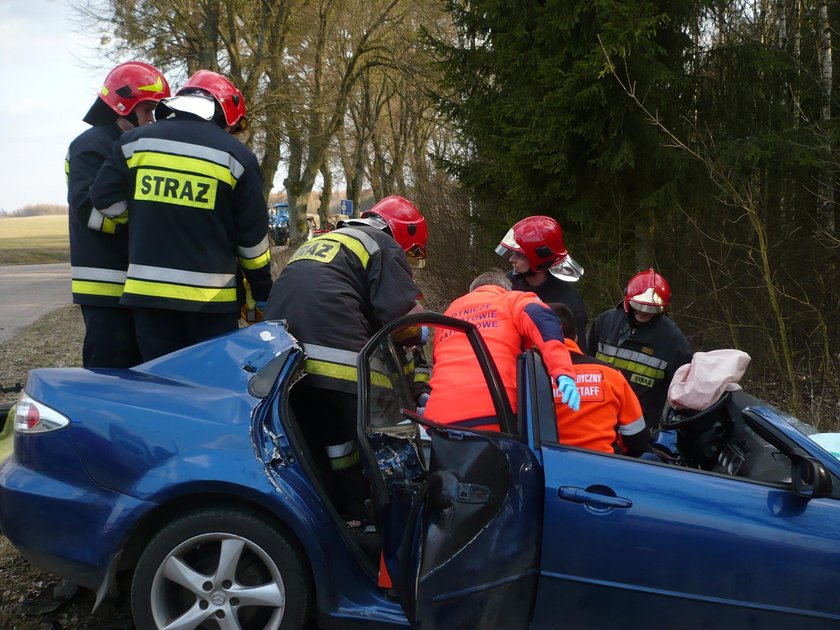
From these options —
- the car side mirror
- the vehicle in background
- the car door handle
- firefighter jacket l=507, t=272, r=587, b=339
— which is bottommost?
the car door handle

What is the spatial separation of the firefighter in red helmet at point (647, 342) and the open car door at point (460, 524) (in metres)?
2.35

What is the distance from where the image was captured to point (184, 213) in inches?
130

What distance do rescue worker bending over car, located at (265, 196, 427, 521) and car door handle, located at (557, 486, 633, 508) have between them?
1.05 meters

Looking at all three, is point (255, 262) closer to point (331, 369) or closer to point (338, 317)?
point (338, 317)

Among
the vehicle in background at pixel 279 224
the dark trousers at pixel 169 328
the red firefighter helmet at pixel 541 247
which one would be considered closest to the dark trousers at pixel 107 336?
the dark trousers at pixel 169 328

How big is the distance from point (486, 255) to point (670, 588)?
8.39 meters

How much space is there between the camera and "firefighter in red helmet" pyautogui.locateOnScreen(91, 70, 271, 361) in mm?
3297

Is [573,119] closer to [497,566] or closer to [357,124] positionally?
[497,566]

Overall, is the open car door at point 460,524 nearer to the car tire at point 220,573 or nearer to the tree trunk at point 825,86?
the car tire at point 220,573

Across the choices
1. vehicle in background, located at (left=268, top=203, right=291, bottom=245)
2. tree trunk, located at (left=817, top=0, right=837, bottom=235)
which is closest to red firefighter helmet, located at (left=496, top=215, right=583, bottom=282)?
tree trunk, located at (left=817, top=0, right=837, bottom=235)

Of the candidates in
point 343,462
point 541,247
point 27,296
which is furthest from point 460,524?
point 27,296

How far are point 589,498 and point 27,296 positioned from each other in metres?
14.9

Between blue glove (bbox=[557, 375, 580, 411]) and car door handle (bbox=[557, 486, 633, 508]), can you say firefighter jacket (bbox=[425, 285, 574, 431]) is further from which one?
car door handle (bbox=[557, 486, 633, 508])

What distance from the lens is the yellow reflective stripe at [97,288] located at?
3.65 meters
